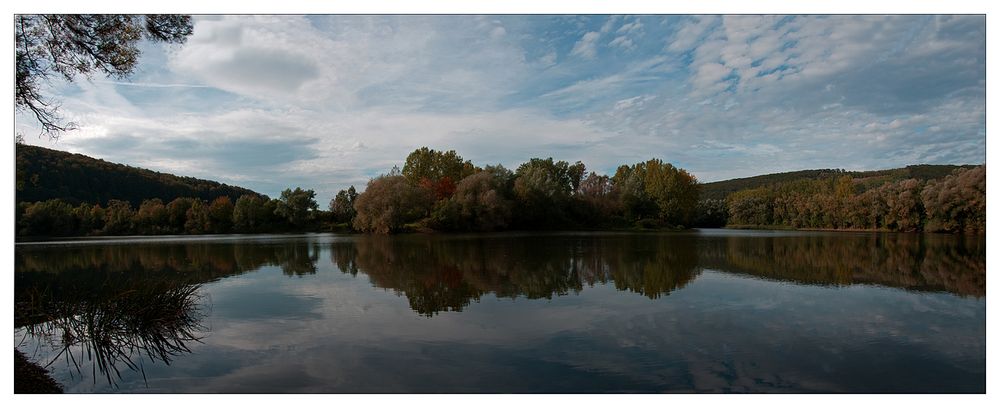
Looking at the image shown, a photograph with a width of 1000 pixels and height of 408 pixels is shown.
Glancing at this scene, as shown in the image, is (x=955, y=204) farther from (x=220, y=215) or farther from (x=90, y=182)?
(x=220, y=215)

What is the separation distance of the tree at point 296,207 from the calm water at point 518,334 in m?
48.3

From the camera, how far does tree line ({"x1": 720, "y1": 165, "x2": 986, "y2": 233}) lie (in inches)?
1613

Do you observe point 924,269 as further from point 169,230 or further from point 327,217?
point 169,230

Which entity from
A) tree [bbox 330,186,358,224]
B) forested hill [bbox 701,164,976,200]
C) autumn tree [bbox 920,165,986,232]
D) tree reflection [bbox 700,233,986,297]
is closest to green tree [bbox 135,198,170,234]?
tree [bbox 330,186,358,224]

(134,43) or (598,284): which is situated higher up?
(134,43)

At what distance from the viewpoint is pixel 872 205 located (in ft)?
188

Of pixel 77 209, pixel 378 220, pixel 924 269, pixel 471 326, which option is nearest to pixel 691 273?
pixel 924 269

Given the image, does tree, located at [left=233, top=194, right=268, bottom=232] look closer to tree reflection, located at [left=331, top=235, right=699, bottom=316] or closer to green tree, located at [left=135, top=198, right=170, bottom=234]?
green tree, located at [left=135, top=198, right=170, bottom=234]

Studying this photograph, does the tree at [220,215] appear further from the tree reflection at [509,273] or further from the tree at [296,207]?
the tree reflection at [509,273]

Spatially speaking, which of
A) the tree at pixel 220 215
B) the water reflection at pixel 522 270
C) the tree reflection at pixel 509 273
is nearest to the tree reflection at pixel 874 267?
the water reflection at pixel 522 270

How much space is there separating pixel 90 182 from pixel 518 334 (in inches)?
1268

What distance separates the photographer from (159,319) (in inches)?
363

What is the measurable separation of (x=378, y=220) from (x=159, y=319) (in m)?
44.3

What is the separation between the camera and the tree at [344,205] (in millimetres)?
65500
